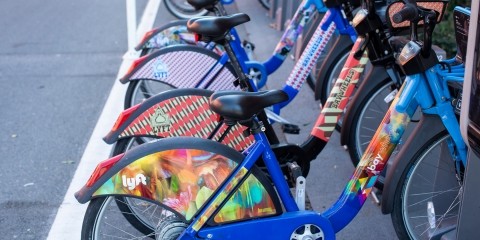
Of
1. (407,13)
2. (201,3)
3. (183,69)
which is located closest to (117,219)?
(183,69)

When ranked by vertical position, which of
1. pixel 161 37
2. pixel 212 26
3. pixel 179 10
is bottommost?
pixel 179 10

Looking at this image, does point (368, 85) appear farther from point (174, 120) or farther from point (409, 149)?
point (174, 120)

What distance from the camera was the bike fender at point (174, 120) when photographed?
311 cm

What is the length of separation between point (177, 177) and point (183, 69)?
1.50 metres

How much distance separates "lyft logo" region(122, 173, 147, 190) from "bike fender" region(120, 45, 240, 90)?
4.84 feet

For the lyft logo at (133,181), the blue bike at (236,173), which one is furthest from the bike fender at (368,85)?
the lyft logo at (133,181)

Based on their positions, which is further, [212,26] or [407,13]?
[212,26]

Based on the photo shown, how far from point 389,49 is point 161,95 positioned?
1273mm

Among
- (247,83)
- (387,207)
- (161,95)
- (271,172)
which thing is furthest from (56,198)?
(387,207)

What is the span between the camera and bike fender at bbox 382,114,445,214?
107 inches

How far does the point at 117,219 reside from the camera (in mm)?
3410

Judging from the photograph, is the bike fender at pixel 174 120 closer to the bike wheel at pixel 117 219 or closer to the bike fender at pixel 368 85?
the bike wheel at pixel 117 219

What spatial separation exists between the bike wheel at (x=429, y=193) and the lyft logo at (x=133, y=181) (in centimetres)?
117

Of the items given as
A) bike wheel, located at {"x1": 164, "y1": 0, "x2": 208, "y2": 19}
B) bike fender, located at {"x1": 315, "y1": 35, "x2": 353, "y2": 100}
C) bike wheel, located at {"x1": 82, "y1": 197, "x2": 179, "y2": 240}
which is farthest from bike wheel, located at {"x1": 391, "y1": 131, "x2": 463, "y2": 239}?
bike wheel, located at {"x1": 164, "y1": 0, "x2": 208, "y2": 19}
